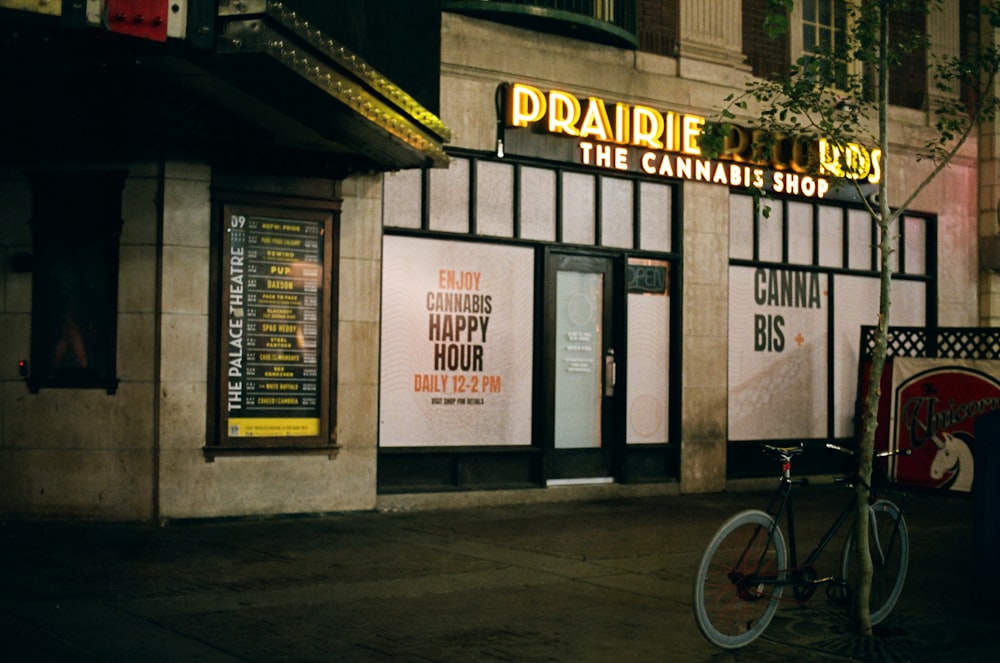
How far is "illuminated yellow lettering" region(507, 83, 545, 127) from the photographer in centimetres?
1360

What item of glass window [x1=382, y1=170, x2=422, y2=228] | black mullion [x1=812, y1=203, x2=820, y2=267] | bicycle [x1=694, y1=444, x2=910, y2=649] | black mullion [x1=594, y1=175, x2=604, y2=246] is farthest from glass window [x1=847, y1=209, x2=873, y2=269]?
bicycle [x1=694, y1=444, x2=910, y2=649]

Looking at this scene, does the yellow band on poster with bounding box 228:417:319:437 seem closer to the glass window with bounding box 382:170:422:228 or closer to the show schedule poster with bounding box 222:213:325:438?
the show schedule poster with bounding box 222:213:325:438

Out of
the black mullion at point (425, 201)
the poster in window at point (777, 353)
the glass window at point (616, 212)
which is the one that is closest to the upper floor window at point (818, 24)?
the poster in window at point (777, 353)

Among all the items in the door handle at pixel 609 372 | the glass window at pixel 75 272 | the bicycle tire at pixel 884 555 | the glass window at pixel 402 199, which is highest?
the glass window at pixel 402 199

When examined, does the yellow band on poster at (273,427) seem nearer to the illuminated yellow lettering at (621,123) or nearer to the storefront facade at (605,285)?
the storefront facade at (605,285)

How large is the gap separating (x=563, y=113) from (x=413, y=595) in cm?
718

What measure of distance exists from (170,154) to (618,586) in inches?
233

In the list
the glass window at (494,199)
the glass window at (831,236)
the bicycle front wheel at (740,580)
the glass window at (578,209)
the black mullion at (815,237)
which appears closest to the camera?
the bicycle front wheel at (740,580)

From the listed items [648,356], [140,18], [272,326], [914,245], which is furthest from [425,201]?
[914,245]

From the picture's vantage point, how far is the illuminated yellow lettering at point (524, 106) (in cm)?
1360

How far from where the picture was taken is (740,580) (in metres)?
6.92

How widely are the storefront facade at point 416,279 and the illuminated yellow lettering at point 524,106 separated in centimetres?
3

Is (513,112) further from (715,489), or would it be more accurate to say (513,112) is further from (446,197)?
(715,489)

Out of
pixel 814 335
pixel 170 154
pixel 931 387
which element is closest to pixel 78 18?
pixel 170 154
